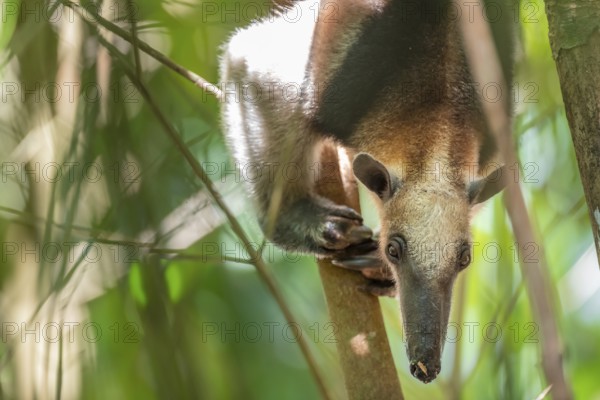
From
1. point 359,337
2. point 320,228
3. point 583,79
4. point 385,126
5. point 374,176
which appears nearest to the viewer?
point 583,79

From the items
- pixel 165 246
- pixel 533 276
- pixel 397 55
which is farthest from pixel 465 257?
pixel 533 276

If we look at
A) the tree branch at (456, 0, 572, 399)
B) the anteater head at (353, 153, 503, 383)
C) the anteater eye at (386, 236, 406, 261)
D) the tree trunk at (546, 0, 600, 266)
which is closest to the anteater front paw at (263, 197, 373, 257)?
the anteater head at (353, 153, 503, 383)

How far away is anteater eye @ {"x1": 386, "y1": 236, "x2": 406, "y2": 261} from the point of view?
13.9 ft

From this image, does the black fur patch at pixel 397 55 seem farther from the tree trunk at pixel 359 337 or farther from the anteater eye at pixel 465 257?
the tree trunk at pixel 359 337

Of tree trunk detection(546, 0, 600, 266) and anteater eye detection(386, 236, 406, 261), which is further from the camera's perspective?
anteater eye detection(386, 236, 406, 261)

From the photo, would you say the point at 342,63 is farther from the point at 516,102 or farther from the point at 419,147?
the point at 516,102

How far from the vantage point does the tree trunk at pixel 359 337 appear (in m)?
3.80

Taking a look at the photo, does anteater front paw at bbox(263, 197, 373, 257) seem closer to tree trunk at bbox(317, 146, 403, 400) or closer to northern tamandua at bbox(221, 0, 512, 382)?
northern tamandua at bbox(221, 0, 512, 382)

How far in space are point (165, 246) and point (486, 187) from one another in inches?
90.7

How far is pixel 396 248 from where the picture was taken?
4258 millimetres

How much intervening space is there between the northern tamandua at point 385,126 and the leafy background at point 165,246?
0.28 metres

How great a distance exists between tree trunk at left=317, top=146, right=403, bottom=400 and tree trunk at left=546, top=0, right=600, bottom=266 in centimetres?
172

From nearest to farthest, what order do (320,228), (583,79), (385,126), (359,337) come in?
1. (583,79)
2. (359,337)
3. (385,126)
4. (320,228)

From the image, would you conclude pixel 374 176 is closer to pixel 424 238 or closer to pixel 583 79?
pixel 424 238
